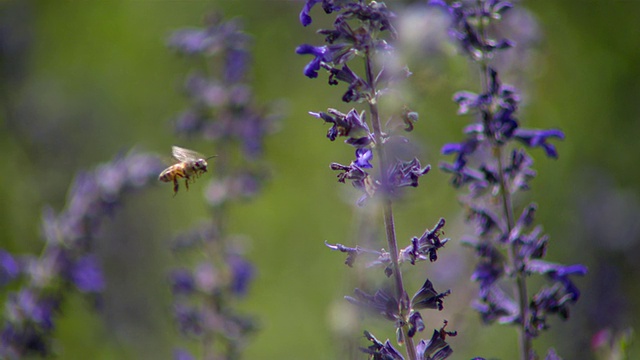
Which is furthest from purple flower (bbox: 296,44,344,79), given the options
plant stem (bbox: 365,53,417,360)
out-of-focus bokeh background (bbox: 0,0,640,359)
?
out-of-focus bokeh background (bbox: 0,0,640,359)

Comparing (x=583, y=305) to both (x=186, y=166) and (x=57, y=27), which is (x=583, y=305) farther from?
(x=57, y=27)

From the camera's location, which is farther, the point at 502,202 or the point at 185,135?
the point at 185,135

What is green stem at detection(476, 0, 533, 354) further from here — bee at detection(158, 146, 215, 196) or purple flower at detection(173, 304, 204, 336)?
purple flower at detection(173, 304, 204, 336)

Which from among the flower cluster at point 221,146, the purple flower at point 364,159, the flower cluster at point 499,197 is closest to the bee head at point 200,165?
the flower cluster at point 221,146

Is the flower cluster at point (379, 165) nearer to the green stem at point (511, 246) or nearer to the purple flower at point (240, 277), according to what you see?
the green stem at point (511, 246)

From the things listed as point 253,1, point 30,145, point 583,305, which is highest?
point 253,1

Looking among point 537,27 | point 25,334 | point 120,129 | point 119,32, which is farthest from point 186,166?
point 119,32
